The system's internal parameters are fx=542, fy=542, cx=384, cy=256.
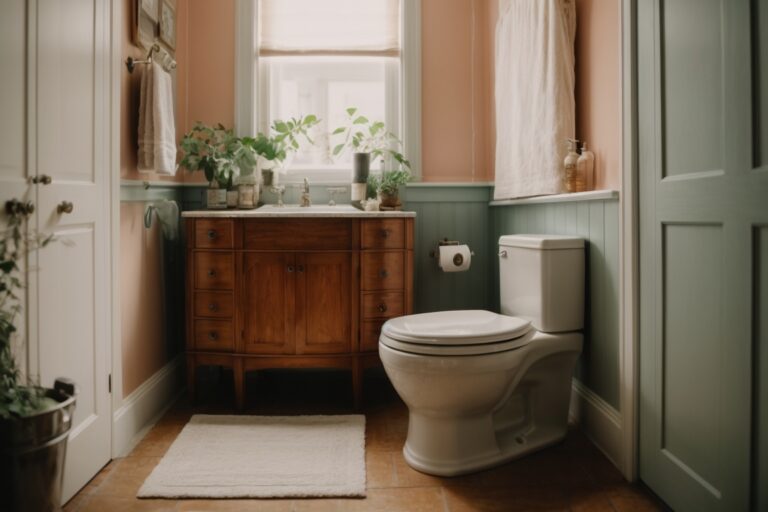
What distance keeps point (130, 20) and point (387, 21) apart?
1.32 meters

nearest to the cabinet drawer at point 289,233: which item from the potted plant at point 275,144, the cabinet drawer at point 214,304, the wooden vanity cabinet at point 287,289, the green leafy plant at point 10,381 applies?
the wooden vanity cabinet at point 287,289

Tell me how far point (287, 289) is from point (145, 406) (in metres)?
0.74

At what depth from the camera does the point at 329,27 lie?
290 cm

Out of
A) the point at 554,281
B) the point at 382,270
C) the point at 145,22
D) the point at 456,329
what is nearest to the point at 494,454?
the point at 456,329

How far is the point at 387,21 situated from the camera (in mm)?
2910

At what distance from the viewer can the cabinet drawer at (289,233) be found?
2.32 meters

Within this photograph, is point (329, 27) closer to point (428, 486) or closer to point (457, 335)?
point (457, 335)

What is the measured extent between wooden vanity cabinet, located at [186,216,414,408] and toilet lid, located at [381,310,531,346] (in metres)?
0.42

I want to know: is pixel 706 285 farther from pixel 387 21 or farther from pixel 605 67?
pixel 387 21

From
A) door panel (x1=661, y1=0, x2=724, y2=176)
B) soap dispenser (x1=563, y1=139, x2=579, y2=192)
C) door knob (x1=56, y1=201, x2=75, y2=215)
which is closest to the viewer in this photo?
door panel (x1=661, y1=0, x2=724, y2=176)

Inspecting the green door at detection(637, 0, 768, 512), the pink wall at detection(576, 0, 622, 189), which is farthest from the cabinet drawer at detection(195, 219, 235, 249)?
the green door at detection(637, 0, 768, 512)

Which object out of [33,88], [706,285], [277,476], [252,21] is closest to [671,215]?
[706,285]

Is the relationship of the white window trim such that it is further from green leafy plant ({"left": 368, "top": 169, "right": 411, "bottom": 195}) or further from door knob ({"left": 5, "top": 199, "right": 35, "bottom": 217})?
door knob ({"left": 5, "top": 199, "right": 35, "bottom": 217})

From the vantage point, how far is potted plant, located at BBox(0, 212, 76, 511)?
114cm
